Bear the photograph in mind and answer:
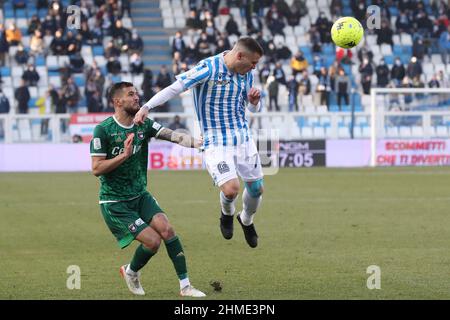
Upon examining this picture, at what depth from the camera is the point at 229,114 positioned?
1116 centimetres

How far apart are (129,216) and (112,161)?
0.59m

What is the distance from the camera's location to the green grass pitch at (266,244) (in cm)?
991

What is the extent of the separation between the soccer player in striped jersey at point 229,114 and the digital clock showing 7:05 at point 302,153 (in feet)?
→ 65.3

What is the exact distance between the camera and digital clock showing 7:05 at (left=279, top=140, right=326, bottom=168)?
3156cm

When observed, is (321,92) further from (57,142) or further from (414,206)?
(414,206)

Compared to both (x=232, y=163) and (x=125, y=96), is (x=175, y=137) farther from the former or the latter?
(x=232, y=163)

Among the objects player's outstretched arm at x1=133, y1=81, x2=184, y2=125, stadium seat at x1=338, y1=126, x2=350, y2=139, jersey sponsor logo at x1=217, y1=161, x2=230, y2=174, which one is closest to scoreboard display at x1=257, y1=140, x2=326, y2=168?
stadium seat at x1=338, y1=126, x2=350, y2=139

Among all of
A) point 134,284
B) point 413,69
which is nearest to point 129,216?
point 134,284

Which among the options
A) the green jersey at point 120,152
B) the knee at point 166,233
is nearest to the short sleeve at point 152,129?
the green jersey at point 120,152

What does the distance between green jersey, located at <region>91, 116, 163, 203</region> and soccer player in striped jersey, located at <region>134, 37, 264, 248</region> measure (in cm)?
107

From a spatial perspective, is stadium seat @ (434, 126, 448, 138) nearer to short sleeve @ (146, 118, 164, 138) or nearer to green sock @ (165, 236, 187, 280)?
short sleeve @ (146, 118, 164, 138)

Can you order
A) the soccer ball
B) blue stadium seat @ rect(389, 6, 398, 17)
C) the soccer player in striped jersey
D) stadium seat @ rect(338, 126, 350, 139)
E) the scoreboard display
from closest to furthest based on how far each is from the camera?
the soccer player in striped jersey → the soccer ball → the scoreboard display → stadium seat @ rect(338, 126, 350, 139) → blue stadium seat @ rect(389, 6, 398, 17)

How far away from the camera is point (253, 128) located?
31.6 meters

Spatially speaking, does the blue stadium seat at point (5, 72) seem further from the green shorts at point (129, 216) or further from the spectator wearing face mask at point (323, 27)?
the green shorts at point (129, 216)
